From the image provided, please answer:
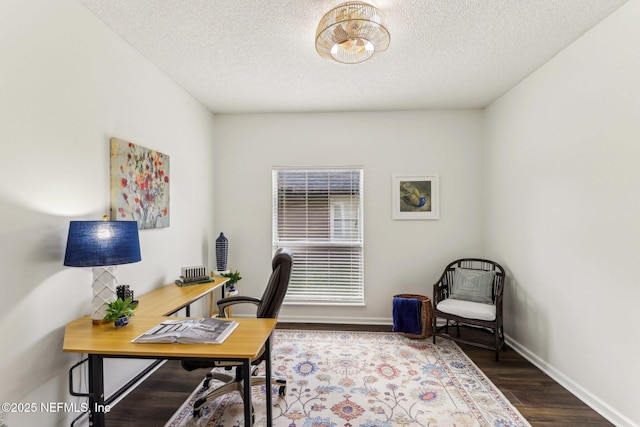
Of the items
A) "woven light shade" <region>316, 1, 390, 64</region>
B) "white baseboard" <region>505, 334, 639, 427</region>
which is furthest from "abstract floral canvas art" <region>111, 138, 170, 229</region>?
"white baseboard" <region>505, 334, 639, 427</region>

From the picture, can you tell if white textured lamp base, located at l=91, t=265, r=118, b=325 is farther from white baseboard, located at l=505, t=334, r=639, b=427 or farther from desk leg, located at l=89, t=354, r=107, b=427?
white baseboard, located at l=505, t=334, r=639, b=427

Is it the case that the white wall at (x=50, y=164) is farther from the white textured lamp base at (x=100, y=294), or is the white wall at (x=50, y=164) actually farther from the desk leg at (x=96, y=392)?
the desk leg at (x=96, y=392)

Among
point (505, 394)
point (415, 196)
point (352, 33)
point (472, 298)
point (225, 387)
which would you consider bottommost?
point (505, 394)

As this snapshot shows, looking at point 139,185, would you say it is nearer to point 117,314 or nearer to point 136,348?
point 117,314

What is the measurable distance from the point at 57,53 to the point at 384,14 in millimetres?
2044

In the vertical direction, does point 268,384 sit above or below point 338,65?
below

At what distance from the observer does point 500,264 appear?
3508 millimetres

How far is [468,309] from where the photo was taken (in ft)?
10.0

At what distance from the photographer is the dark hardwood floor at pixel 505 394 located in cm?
208

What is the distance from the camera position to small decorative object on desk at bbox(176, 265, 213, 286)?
9.66 feet

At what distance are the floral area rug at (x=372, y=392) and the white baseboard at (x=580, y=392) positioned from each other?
570 millimetres

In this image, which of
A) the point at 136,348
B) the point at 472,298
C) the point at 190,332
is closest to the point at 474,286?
the point at 472,298

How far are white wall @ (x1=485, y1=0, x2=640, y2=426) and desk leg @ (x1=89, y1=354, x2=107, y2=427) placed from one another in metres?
3.12

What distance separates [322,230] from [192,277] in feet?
5.58
